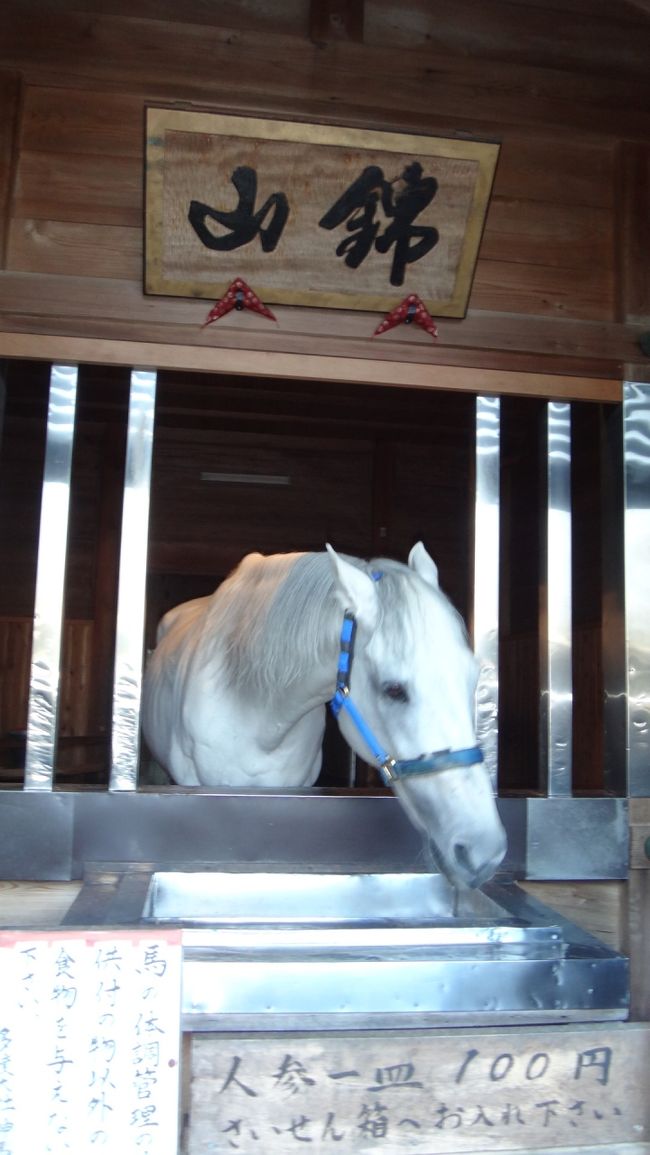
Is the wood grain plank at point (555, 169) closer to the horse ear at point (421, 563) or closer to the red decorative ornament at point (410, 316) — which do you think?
the red decorative ornament at point (410, 316)

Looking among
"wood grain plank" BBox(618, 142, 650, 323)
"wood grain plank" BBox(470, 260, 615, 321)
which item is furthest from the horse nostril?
"wood grain plank" BBox(618, 142, 650, 323)

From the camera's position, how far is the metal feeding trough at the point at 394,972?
1.51m

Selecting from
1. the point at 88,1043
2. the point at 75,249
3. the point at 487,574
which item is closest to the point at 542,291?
the point at 487,574

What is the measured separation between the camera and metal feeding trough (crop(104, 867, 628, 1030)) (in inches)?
59.6

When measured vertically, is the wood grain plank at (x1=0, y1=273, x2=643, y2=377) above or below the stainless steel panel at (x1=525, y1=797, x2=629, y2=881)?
above

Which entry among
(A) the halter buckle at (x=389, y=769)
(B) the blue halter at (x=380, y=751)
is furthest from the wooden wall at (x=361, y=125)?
(A) the halter buckle at (x=389, y=769)

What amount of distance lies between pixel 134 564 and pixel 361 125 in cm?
135

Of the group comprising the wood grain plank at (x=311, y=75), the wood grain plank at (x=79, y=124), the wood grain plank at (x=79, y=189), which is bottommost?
the wood grain plank at (x=79, y=189)

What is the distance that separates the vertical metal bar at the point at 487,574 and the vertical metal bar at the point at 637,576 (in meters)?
0.39

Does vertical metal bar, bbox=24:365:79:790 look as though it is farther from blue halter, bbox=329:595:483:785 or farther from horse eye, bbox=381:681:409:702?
horse eye, bbox=381:681:409:702

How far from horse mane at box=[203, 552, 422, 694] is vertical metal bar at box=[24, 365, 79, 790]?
59cm

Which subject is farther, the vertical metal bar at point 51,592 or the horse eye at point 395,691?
the vertical metal bar at point 51,592

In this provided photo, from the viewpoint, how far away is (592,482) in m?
6.34

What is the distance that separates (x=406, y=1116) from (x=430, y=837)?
642 millimetres
